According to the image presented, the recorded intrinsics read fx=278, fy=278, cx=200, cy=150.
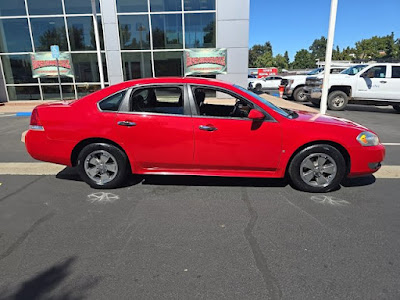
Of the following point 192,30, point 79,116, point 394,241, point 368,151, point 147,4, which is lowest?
point 394,241

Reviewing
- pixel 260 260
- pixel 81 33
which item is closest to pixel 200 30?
pixel 81 33

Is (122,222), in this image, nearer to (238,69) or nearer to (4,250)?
(4,250)

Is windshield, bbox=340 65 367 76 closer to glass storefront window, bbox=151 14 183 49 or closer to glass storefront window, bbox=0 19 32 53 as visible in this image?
glass storefront window, bbox=151 14 183 49

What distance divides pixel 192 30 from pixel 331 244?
1504cm

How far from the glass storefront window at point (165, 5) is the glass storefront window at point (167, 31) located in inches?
14.0

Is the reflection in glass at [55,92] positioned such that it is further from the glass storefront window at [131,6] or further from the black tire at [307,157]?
the black tire at [307,157]

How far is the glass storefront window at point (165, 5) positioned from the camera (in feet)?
50.0

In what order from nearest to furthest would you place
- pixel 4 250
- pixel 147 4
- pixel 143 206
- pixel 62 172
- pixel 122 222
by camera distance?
pixel 4 250 → pixel 122 222 → pixel 143 206 → pixel 62 172 → pixel 147 4

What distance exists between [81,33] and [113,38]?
1970mm

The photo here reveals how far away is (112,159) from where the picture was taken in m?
4.02

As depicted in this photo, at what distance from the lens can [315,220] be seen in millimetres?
3219

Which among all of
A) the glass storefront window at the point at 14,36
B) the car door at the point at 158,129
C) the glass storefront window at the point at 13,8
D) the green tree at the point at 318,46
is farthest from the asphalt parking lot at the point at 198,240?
the green tree at the point at 318,46

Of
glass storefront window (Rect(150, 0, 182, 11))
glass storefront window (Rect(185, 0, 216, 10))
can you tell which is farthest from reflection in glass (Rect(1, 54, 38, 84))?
glass storefront window (Rect(185, 0, 216, 10))

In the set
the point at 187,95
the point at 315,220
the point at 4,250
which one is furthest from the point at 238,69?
the point at 4,250
